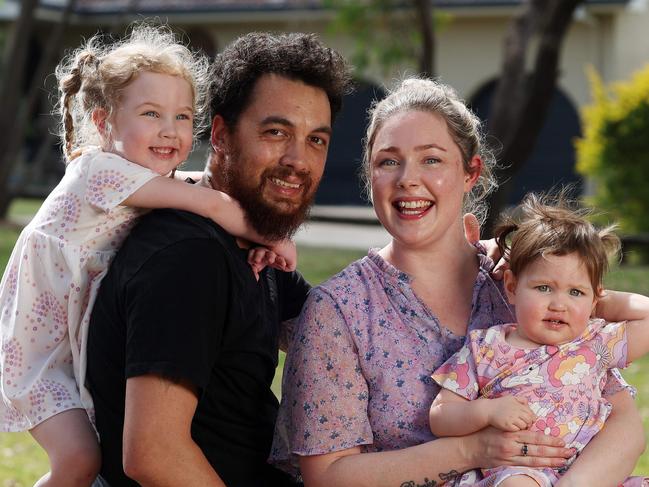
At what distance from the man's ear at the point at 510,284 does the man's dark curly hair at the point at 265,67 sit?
0.81 m

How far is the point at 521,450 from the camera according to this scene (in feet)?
9.43

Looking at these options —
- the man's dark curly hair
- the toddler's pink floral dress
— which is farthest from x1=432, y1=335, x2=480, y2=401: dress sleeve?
the man's dark curly hair

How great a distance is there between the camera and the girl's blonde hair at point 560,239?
9.85 ft

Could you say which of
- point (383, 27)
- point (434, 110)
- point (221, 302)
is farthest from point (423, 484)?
point (383, 27)

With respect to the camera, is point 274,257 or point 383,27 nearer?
point 274,257

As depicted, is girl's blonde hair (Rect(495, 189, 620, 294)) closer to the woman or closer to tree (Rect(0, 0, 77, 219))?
the woman

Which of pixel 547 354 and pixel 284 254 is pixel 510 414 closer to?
pixel 547 354

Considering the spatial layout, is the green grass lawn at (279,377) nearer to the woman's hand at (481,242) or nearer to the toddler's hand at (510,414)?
the woman's hand at (481,242)

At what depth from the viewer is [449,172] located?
10.6 ft

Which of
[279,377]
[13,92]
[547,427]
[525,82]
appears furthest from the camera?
[13,92]

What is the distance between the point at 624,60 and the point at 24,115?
11.1m

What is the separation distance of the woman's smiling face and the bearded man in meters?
0.25

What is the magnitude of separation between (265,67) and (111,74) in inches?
→ 18.5

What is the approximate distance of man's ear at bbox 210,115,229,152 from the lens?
3383 mm
